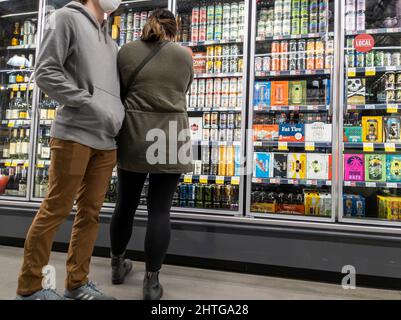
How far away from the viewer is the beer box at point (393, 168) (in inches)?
100.0

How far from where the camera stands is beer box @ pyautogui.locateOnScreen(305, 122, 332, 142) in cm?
266

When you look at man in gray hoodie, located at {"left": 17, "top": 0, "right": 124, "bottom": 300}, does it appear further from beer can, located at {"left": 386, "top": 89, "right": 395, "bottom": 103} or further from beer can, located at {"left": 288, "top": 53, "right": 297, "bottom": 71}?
beer can, located at {"left": 386, "top": 89, "right": 395, "bottom": 103}

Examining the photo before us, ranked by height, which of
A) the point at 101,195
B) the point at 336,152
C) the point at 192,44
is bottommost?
the point at 101,195

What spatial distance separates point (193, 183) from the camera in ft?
9.78

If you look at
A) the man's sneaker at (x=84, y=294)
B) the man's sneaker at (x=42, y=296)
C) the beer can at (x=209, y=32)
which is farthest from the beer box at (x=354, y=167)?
the man's sneaker at (x=42, y=296)

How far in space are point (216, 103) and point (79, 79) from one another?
159cm

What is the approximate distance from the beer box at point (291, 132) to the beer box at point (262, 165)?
18 cm

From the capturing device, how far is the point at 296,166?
276cm

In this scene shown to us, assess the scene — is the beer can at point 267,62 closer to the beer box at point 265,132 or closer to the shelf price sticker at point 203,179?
the beer box at point 265,132

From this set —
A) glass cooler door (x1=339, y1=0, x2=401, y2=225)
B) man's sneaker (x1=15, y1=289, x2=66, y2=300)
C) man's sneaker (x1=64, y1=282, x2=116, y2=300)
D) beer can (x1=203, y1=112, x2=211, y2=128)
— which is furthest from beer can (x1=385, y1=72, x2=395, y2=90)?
man's sneaker (x1=15, y1=289, x2=66, y2=300)

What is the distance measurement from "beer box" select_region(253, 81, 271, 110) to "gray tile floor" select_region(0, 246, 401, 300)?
1.36m
